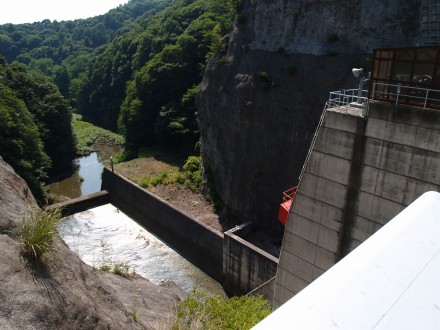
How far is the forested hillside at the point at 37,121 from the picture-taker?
33.3m

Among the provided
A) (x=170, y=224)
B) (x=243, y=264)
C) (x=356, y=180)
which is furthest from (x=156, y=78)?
(x=356, y=180)

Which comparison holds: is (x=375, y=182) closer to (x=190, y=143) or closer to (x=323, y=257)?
(x=323, y=257)

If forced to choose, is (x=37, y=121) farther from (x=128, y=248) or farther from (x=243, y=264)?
(x=243, y=264)

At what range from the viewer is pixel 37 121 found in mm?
44750

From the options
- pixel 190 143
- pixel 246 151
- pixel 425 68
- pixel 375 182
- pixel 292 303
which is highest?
pixel 425 68

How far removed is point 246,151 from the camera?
28.0 metres

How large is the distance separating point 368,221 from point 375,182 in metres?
1.24

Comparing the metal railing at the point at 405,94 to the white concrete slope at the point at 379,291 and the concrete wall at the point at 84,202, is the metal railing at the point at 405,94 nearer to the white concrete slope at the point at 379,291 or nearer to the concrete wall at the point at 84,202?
the white concrete slope at the point at 379,291

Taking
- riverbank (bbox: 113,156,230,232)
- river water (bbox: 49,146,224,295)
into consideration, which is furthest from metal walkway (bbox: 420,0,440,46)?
river water (bbox: 49,146,224,295)

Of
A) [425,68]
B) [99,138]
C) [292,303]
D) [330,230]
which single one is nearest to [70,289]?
[292,303]

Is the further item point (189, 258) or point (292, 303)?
point (189, 258)

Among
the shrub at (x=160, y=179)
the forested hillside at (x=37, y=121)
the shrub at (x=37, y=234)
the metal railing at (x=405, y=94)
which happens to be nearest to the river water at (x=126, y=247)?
the shrub at (x=160, y=179)

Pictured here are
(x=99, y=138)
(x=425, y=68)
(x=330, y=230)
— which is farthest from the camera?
(x=99, y=138)

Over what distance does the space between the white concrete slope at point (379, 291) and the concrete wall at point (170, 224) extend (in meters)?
21.1
